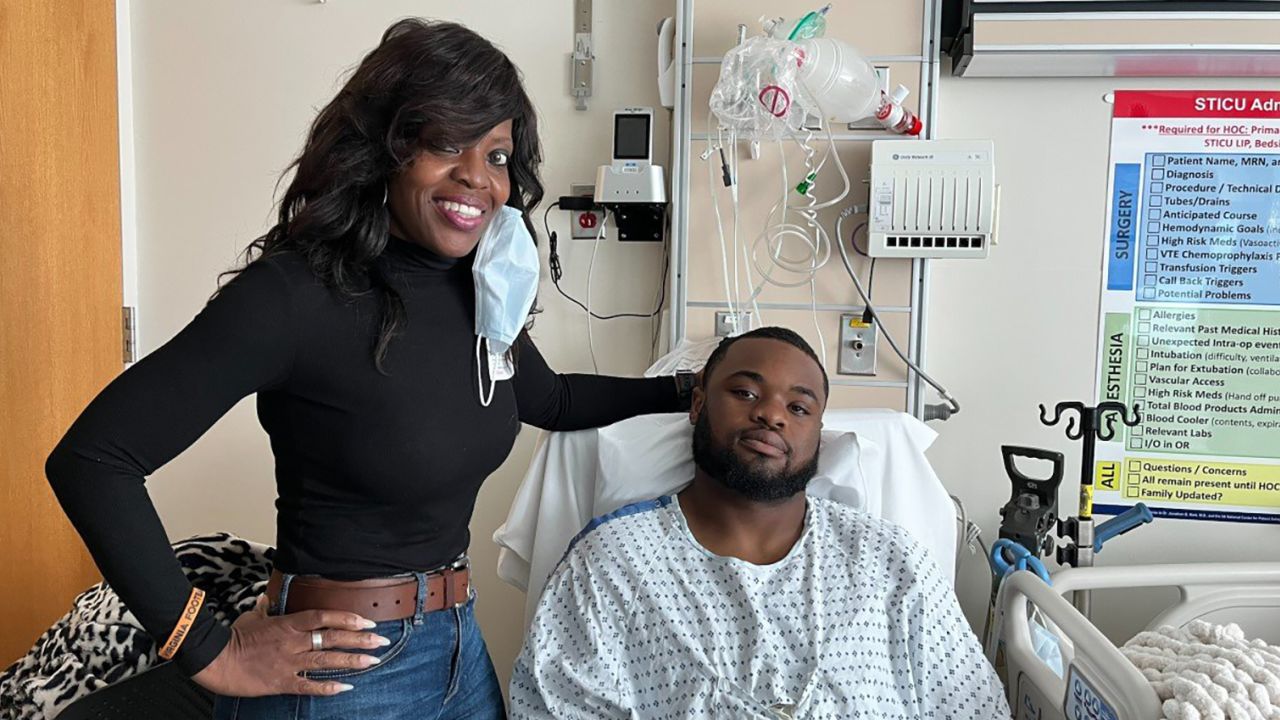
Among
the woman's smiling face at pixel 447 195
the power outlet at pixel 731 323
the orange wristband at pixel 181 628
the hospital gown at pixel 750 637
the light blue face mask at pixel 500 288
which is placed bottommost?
the hospital gown at pixel 750 637

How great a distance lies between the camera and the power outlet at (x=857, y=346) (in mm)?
2182

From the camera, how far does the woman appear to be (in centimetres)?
104

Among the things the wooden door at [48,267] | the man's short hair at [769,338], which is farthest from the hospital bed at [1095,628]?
the wooden door at [48,267]

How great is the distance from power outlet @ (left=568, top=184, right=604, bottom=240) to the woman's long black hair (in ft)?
3.80

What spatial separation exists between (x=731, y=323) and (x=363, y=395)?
1210mm

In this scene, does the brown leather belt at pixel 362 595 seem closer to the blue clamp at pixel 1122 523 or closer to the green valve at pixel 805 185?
the green valve at pixel 805 185

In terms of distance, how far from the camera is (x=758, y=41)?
193 centimetres

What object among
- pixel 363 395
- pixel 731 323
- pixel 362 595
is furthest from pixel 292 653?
pixel 731 323

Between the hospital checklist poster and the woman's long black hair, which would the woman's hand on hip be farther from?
the hospital checklist poster

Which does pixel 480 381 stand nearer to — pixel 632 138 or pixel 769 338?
pixel 769 338

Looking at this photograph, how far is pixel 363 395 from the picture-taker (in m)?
1.13

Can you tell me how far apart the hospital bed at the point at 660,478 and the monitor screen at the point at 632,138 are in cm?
79

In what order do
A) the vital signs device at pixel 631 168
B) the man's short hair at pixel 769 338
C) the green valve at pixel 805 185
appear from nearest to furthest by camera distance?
1. the man's short hair at pixel 769 338
2. the green valve at pixel 805 185
3. the vital signs device at pixel 631 168

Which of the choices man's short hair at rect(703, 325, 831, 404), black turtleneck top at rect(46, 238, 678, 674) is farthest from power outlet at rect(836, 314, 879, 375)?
black turtleneck top at rect(46, 238, 678, 674)
